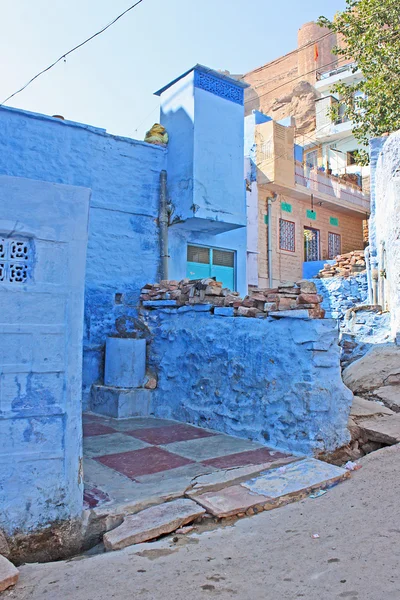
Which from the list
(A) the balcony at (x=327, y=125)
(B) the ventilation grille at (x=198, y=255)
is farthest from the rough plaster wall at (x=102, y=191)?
(A) the balcony at (x=327, y=125)

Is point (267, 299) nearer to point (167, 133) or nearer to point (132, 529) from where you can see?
point (132, 529)

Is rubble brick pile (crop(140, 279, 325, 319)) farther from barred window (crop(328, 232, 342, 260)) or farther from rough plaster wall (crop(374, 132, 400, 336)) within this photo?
barred window (crop(328, 232, 342, 260))

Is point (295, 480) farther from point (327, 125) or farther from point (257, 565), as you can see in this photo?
point (327, 125)

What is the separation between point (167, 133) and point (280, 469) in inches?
253

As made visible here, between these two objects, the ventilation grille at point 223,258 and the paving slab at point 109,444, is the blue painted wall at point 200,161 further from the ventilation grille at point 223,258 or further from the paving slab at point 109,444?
the paving slab at point 109,444

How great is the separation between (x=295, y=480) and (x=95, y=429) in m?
3.02

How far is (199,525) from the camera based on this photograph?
350 centimetres

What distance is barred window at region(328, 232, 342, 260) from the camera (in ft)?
69.5

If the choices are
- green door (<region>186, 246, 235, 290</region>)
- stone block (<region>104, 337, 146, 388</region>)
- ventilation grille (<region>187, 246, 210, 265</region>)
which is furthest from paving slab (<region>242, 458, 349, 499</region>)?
ventilation grille (<region>187, 246, 210, 265</region>)

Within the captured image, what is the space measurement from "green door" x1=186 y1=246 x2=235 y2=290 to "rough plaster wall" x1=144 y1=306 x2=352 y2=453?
2.16m

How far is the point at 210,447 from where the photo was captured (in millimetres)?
5352

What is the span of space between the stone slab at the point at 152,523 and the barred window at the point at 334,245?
1876 centimetres

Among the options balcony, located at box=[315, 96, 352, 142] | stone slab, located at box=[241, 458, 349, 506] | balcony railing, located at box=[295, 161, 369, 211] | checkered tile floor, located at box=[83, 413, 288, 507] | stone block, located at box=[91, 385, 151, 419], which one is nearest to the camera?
stone slab, located at box=[241, 458, 349, 506]

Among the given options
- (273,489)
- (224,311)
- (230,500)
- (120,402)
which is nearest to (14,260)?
(230,500)
